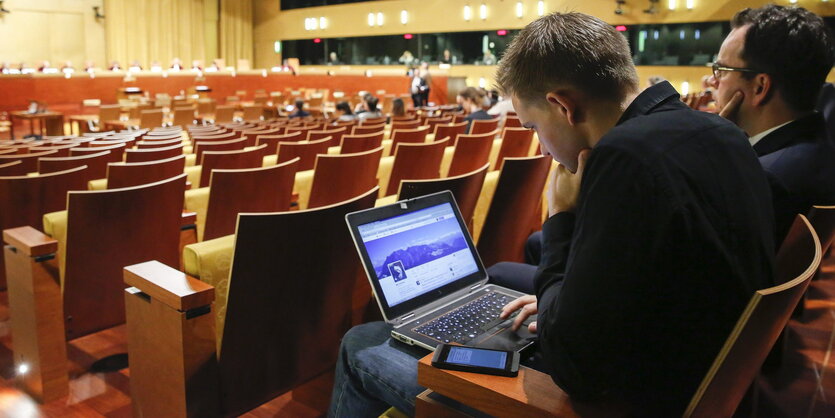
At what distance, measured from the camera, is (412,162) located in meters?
3.60

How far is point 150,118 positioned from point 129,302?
10.2 m

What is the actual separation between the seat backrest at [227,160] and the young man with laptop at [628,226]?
2.50 m

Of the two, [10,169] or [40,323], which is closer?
[40,323]

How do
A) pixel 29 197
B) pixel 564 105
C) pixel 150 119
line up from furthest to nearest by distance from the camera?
1. pixel 150 119
2. pixel 29 197
3. pixel 564 105

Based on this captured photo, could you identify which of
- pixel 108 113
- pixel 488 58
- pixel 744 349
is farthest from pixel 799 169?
pixel 488 58

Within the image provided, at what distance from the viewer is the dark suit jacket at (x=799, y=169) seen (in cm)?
188

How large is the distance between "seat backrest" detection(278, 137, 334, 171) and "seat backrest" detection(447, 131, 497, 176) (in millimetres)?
968

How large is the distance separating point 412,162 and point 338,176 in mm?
577

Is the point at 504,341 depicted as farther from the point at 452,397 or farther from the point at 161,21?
the point at 161,21

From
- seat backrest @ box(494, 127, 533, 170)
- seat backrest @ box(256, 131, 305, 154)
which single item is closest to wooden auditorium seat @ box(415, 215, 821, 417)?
seat backrest @ box(494, 127, 533, 170)

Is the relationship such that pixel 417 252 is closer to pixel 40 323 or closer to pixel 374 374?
pixel 374 374

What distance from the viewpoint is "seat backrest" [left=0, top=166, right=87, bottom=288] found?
2.71 metres

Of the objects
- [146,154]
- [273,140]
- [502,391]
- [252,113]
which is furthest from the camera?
[252,113]

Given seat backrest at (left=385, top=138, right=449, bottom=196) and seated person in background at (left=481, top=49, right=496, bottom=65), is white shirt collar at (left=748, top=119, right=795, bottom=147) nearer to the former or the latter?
seat backrest at (left=385, top=138, right=449, bottom=196)
